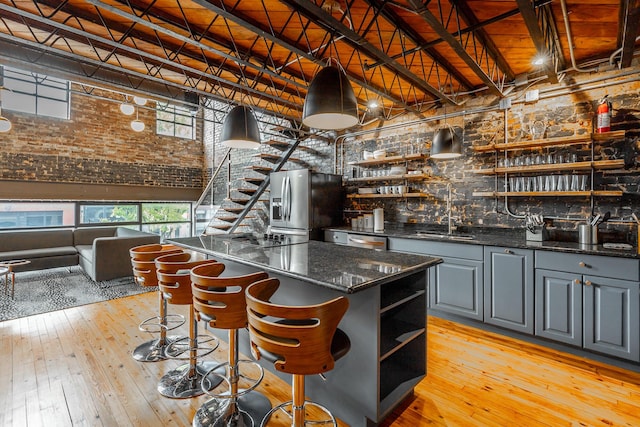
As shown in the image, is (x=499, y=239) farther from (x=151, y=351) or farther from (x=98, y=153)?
(x=98, y=153)

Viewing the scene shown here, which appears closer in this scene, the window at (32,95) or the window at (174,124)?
the window at (32,95)

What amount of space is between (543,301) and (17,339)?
5.29 metres

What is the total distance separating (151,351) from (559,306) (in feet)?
12.6

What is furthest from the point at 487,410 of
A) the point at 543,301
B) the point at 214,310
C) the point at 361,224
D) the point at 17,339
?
the point at 17,339

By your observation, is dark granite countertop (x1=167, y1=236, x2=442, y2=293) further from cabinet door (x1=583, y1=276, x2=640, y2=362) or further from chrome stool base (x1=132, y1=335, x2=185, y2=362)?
cabinet door (x1=583, y1=276, x2=640, y2=362)

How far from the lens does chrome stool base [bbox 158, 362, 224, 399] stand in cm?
225

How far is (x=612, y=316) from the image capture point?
262 centimetres

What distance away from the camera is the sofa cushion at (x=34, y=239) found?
5652 millimetres

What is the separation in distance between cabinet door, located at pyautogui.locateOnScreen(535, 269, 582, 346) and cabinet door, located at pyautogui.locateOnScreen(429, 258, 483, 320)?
1.78 feet

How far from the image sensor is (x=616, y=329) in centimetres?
261

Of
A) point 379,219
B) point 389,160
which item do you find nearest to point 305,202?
point 379,219

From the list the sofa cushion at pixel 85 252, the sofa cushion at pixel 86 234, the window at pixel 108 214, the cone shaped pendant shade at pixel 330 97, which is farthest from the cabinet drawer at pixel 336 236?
the window at pixel 108 214

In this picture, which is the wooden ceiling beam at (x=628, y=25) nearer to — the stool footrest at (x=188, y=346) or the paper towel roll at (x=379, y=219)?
the paper towel roll at (x=379, y=219)

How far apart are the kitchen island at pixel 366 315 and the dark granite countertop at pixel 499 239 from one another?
1.49 m
